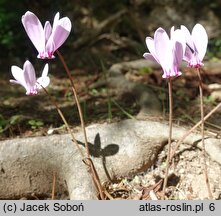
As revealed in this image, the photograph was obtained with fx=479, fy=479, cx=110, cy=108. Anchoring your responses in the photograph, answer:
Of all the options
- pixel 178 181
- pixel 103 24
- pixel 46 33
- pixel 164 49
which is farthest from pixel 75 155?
pixel 103 24

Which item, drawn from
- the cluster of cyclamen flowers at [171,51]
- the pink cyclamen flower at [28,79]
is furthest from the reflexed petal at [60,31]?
the cluster of cyclamen flowers at [171,51]

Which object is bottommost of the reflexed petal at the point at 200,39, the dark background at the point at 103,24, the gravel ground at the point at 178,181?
the gravel ground at the point at 178,181

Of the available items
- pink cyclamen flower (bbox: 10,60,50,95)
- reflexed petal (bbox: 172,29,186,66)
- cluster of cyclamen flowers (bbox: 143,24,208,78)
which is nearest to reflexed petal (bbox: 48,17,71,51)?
pink cyclamen flower (bbox: 10,60,50,95)

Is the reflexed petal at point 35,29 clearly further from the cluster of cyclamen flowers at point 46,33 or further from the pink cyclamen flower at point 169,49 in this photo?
the pink cyclamen flower at point 169,49

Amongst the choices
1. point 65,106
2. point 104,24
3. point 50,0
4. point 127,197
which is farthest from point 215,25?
point 127,197

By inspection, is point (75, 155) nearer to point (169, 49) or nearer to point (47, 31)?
point (47, 31)

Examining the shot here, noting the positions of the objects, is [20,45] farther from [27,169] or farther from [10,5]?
[27,169]
